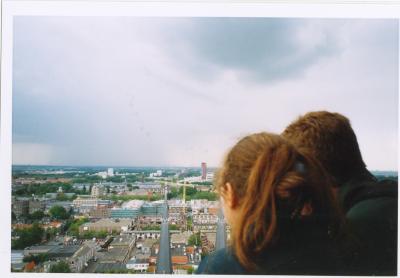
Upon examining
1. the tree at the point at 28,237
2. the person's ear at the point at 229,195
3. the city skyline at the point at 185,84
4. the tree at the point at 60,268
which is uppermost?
the city skyline at the point at 185,84

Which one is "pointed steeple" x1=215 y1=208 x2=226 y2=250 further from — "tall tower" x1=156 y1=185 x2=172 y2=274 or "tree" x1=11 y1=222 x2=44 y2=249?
"tree" x1=11 y1=222 x2=44 y2=249

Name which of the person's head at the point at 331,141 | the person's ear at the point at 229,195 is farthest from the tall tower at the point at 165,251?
the person's head at the point at 331,141

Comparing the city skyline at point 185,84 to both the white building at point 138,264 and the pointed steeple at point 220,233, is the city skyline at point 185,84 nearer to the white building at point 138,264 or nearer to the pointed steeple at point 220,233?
the pointed steeple at point 220,233

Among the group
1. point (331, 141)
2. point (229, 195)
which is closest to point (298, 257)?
point (229, 195)

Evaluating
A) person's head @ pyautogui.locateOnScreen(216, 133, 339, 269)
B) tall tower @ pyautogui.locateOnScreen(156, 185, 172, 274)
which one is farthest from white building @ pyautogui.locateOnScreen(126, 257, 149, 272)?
person's head @ pyautogui.locateOnScreen(216, 133, 339, 269)

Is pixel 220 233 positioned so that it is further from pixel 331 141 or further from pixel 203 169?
pixel 331 141

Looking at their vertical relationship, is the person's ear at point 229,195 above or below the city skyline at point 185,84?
below

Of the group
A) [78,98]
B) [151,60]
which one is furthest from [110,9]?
[78,98]
